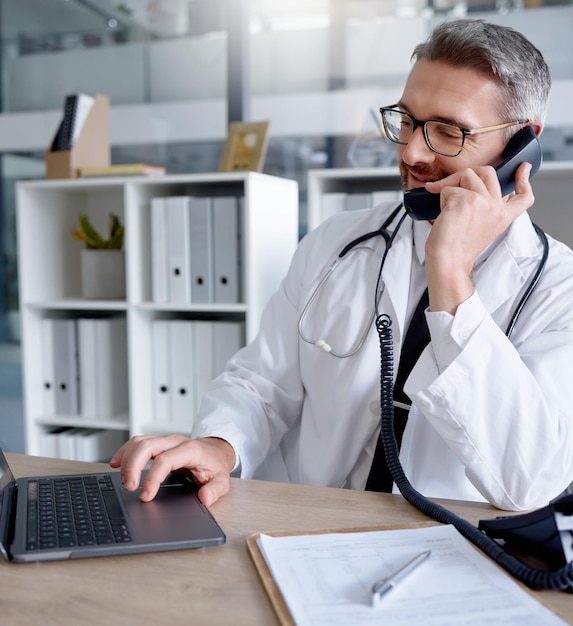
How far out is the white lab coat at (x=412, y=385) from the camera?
100cm

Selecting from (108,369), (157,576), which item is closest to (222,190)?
(108,369)

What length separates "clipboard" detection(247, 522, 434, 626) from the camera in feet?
2.08

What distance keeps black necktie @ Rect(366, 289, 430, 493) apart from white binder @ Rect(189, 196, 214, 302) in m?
1.24

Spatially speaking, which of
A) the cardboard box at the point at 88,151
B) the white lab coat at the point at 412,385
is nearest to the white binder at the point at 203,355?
the cardboard box at the point at 88,151

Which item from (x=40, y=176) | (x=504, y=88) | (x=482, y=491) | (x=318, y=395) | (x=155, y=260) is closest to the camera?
(x=482, y=491)

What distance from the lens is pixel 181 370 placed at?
8.16ft

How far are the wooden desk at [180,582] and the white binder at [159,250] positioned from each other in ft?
5.32

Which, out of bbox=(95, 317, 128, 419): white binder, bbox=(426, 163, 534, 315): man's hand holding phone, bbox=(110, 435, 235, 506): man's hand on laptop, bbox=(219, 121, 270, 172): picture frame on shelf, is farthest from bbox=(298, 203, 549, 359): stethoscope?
bbox=(95, 317, 128, 419): white binder

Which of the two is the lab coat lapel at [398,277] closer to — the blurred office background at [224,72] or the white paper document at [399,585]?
the white paper document at [399,585]

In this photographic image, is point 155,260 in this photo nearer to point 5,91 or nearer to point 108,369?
point 108,369

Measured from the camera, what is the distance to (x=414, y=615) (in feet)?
2.05

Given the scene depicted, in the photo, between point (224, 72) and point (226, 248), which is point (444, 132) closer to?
point (226, 248)

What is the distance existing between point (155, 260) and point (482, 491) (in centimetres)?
168

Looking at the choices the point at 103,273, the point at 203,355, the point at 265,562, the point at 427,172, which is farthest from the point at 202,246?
the point at 265,562
